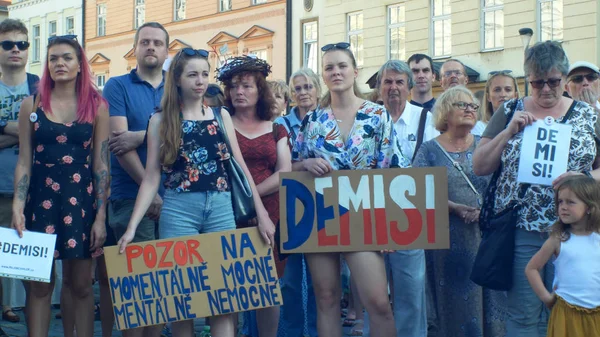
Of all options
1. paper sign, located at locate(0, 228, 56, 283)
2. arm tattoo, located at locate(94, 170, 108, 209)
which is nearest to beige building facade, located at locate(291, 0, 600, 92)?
arm tattoo, located at locate(94, 170, 108, 209)

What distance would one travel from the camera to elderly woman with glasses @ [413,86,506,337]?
21.7ft

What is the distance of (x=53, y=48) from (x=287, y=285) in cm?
252

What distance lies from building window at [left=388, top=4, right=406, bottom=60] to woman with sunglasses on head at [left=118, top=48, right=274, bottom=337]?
23.5m

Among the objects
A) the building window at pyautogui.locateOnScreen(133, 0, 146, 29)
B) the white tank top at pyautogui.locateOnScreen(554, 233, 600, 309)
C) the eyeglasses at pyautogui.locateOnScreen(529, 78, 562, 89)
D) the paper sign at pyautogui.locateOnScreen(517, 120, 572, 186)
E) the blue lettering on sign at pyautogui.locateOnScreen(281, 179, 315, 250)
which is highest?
the building window at pyautogui.locateOnScreen(133, 0, 146, 29)

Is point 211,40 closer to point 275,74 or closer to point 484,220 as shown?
point 275,74

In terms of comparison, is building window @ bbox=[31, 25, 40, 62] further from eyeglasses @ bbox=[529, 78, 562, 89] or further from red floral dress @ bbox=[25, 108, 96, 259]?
eyeglasses @ bbox=[529, 78, 562, 89]

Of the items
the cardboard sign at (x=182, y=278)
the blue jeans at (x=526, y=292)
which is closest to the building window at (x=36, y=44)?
the cardboard sign at (x=182, y=278)

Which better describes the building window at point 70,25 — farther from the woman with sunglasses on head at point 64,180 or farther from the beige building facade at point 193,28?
the woman with sunglasses on head at point 64,180

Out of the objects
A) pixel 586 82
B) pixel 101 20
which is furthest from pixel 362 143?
pixel 101 20

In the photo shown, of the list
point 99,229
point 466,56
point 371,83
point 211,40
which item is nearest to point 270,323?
point 99,229

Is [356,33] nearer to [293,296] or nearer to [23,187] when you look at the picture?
[293,296]

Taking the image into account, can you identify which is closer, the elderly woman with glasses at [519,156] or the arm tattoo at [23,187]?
the elderly woman with glasses at [519,156]

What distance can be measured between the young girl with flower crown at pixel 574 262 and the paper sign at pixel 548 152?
0.43 feet

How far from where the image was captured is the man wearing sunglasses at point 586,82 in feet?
24.1
